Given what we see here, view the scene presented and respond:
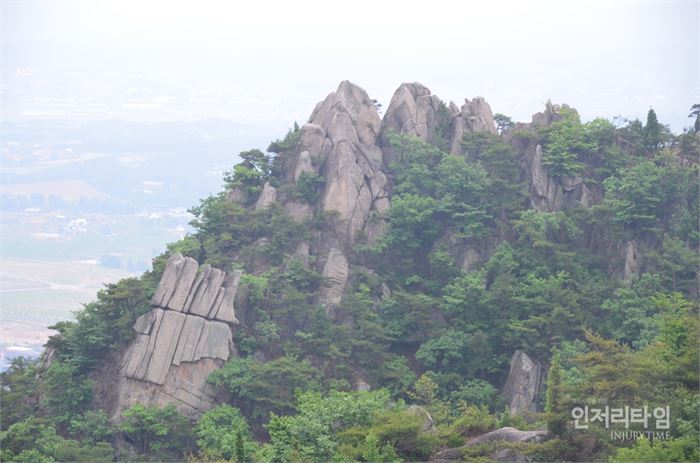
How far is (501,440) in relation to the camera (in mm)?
26922

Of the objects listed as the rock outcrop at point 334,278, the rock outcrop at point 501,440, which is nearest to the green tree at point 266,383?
the rock outcrop at point 334,278

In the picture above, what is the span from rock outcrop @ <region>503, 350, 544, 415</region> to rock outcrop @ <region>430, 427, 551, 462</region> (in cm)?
557

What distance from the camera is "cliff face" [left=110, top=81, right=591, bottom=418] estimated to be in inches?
1332

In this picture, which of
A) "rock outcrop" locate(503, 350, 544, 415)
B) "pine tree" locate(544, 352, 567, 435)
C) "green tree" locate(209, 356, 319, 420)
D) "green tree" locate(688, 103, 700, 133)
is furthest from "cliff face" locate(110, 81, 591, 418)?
"pine tree" locate(544, 352, 567, 435)

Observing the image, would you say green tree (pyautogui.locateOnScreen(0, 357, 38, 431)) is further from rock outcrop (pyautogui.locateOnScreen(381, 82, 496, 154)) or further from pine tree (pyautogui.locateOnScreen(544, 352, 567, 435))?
pine tree (pyautogui.locateOnScreen(544, 352, 567, 435))

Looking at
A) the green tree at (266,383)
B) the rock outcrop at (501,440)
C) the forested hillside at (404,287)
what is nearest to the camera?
the rock outcrop at (501,440)

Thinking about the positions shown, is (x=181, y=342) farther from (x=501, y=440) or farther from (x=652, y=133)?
(x=652, y=133)

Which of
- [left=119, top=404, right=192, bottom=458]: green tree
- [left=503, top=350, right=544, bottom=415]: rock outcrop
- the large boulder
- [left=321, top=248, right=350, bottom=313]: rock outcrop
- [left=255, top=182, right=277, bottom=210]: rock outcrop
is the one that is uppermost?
the large boulder

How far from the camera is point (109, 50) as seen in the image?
467 feet

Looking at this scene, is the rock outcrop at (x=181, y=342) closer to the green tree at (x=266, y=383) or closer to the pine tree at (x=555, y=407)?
the green tree at (x=266, y=383)

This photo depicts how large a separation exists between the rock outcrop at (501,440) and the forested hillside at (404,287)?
0.51ft

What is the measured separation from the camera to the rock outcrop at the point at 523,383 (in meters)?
33.3

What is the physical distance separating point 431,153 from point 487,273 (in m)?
4.49

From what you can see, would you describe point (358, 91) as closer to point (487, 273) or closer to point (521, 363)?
point (487, 273)
